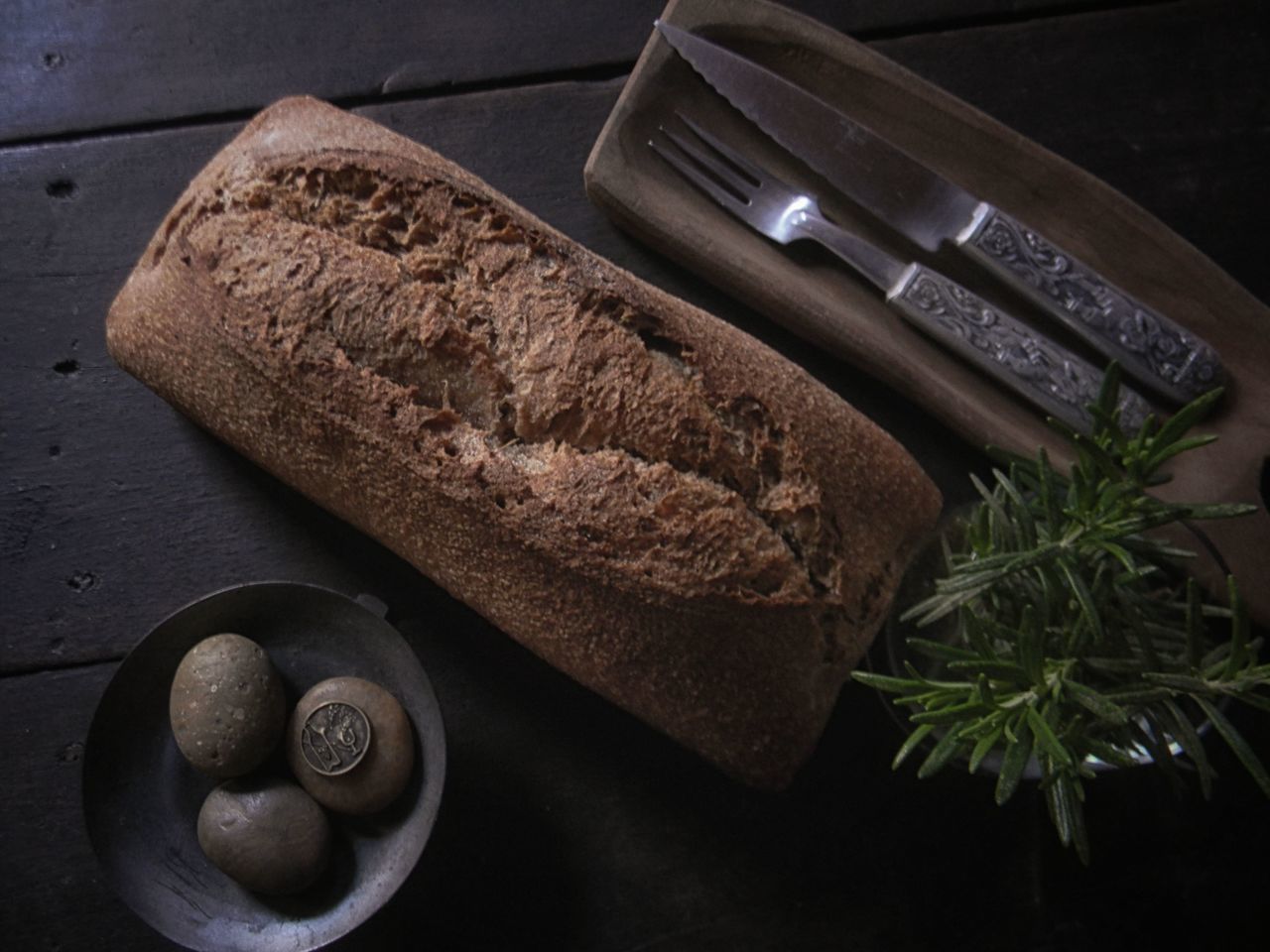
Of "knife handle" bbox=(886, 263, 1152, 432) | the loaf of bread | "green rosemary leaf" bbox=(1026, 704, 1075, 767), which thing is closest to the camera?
"green rosemary leaf" bbox=(1026, 704, 1075, 767)

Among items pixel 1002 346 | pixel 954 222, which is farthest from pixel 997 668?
pixel 954 222

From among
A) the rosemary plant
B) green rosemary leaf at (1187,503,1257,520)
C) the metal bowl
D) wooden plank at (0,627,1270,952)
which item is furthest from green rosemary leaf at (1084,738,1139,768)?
the metal bowl

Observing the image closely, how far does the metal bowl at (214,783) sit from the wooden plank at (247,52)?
71cm

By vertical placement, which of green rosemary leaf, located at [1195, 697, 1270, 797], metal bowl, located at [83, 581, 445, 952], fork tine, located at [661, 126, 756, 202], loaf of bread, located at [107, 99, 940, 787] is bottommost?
metal bowl, located at [83, 581, 445, 952]

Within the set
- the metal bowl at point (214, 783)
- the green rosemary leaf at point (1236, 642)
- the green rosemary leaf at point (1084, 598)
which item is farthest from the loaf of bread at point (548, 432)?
the green rosemary leaf at point (1236, 642)

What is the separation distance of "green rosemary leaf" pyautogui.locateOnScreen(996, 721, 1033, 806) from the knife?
0.57 m

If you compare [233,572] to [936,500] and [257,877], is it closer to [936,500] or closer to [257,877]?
[257,877]

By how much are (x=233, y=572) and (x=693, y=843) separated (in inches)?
27.7

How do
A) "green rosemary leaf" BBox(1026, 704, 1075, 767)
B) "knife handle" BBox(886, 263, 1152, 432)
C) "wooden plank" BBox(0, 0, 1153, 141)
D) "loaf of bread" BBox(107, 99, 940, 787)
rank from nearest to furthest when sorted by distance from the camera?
"green rosemary leaf" BBox(1026, 704, 1075, 767) < "loaf of bread" BBox(107, 99, 940, 787) < "knife handle" BBox(886, 263, 1152, 432) < "wooden plank" BBox(0, 0, 1153, 141)

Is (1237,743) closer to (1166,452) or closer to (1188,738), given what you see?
(1188,738)

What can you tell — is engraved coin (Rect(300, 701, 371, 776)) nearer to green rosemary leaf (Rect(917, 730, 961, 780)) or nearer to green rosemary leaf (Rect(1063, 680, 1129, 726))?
green rosemary leaf (Rect(917, 730, 961, 780))

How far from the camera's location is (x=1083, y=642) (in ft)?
2.94

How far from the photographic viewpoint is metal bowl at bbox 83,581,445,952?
111 centimetres

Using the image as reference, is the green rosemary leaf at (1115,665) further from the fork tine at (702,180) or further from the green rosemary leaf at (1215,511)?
the fork tine at (702,180)
